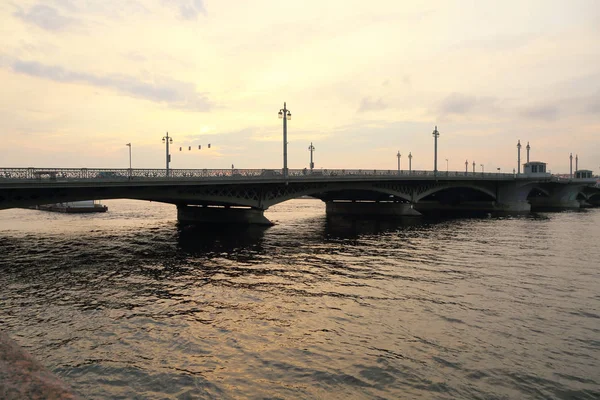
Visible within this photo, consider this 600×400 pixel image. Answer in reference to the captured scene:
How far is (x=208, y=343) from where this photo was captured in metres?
13.5

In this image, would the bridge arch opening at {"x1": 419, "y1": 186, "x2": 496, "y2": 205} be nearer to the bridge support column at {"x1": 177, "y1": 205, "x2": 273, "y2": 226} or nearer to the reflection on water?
the bridge support column at {"x1": 177, "y1": 205, "x2": 273, "y2": 226}

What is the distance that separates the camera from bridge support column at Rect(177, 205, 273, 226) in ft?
171

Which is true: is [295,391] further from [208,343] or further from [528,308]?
[528,308]

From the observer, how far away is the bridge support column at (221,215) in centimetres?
5197

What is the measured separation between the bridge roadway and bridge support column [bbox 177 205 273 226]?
0.13m

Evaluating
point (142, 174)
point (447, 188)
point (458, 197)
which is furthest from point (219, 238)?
point (458, 197)

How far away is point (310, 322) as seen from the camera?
15.5 meters

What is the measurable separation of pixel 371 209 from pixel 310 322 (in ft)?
201

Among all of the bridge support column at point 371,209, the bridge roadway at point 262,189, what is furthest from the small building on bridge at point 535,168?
the bridge support column at point 371,209

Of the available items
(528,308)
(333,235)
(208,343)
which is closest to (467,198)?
(333,235)

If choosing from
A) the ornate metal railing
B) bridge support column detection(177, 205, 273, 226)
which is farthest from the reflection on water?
the ornate metal railing

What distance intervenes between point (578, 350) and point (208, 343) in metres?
11.6

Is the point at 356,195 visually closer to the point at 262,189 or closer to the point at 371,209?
the point at 371,209

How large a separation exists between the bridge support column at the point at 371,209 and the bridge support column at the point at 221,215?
27574 mm
